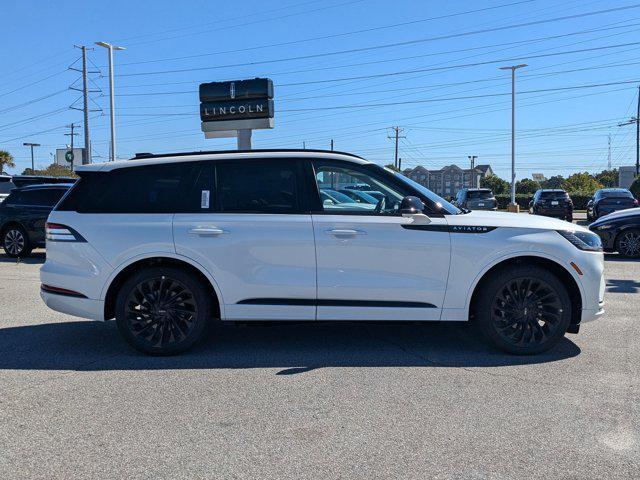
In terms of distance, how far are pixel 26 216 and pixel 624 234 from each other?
514 inches

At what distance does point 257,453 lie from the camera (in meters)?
3.37

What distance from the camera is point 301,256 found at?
5023 mm

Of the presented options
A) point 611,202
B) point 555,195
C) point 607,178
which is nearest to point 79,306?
point 611,202

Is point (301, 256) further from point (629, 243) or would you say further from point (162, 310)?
point (629, 243)

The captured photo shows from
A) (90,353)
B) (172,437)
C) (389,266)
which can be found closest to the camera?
(172,437)

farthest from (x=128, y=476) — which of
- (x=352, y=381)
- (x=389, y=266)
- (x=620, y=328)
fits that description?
(x=620, y=328)

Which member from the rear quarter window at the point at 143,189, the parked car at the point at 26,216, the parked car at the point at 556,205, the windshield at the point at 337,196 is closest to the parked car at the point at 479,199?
the parked car at the point at 556,205

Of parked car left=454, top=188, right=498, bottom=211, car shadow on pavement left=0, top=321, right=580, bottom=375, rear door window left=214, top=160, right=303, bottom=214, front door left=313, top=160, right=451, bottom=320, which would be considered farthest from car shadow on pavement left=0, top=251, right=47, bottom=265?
parked car left=454, top=188, right=498, bottom=211

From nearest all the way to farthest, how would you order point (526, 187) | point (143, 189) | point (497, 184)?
point (143, 189), point (526, 187), point (497, 184)

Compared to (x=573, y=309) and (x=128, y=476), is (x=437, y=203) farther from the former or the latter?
(x=128, y=476)

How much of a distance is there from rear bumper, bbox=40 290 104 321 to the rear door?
3.06ft

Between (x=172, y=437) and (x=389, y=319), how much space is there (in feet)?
Result: 7.16

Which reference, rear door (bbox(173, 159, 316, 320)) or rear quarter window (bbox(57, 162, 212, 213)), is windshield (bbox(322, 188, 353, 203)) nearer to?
rear door (bbox(173, 159, 316, 320))

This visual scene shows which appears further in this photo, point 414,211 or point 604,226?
point 604,226
